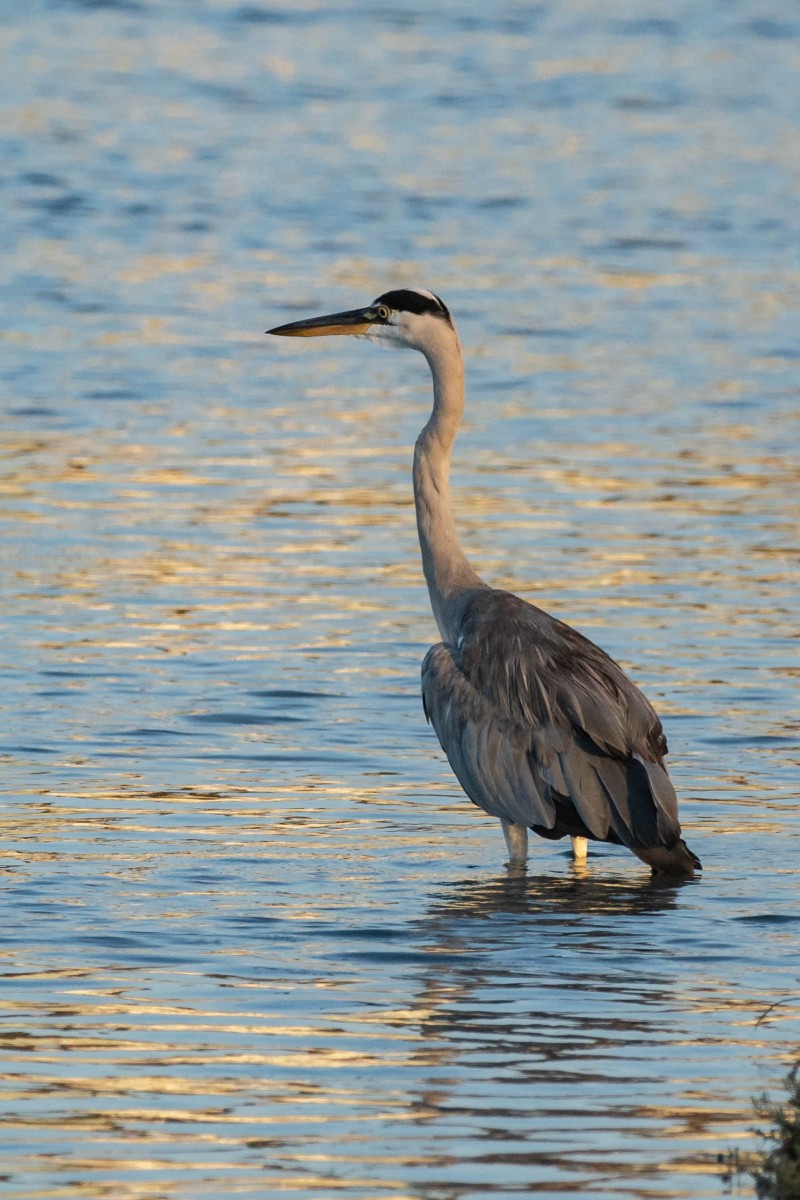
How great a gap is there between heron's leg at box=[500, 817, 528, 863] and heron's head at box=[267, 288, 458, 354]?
7.88ft

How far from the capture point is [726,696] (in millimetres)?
11750

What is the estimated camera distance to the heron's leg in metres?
9.52

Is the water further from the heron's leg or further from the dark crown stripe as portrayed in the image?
the dark crown stripe

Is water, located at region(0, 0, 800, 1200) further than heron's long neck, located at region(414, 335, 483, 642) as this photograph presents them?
No

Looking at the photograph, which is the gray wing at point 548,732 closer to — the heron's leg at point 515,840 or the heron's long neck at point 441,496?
the heron's leg at point 515,840

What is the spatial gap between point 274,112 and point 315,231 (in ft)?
25.2

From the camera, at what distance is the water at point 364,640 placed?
6.80m

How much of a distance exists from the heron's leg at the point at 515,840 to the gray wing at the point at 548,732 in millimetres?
73

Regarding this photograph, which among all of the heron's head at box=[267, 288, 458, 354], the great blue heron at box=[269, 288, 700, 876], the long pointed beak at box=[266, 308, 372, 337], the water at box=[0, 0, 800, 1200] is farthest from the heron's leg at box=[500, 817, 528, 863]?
the long pointed beak at box=[266, 308, 372, 337]

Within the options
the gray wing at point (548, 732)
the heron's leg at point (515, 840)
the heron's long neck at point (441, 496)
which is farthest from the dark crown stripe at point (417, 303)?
the heron's leg at point (515, 840)

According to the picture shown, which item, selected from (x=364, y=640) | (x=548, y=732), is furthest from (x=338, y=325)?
(x=548, y=732)

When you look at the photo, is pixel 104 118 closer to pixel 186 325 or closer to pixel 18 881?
pixel 186 325

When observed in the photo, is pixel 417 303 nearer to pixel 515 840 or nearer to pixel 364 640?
pixel 364 640

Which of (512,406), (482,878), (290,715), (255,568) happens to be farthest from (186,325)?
(482,878)
